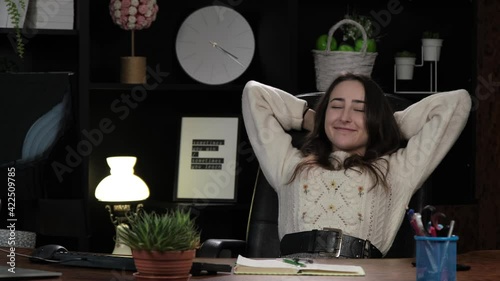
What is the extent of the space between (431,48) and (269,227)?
1374 mm

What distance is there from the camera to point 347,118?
10.6 feet

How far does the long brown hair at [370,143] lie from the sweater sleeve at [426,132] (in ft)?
0.14

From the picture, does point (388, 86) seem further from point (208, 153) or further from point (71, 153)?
point (71, 153)

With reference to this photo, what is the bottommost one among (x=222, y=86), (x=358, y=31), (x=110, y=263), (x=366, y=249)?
(x=366, y=249)

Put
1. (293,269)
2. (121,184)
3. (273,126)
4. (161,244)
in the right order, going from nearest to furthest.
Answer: (161,244) → (293,269) → (273,126) → (121,184)

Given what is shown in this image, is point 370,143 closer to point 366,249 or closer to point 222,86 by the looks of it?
point 366,249

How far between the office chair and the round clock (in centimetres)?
79

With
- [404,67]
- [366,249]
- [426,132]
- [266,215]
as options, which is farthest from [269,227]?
[404,67]

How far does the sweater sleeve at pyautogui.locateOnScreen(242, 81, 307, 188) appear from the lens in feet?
10.7

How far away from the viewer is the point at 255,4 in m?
4.28

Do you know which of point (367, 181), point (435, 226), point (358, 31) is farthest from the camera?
point (358, 31)

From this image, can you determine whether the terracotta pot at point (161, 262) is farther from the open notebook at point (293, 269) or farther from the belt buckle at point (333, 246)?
the belt buckle at point (333, 246)

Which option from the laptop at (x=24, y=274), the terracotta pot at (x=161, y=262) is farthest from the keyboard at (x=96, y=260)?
the terracotta pot at (x=161, y=262)

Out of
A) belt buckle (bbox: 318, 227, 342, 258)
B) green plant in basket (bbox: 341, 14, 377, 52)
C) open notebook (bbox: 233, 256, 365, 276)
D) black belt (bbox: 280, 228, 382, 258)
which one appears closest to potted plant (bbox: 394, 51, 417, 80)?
green plant in basket (bbox: 341, 14, 377, 52)
